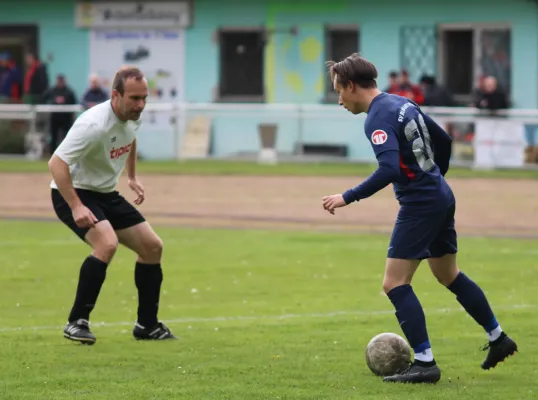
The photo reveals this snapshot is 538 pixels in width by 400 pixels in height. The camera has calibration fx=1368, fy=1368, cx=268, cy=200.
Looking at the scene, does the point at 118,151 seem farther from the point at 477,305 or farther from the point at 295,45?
the point at 295,45

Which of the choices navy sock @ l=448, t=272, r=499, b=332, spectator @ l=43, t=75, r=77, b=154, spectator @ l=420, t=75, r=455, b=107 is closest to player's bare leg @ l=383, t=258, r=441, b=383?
navy sock @ l=448, t=272, r=499, b=332

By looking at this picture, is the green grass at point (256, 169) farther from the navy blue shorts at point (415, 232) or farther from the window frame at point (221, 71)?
the navy blue shorts at point (415, 232)

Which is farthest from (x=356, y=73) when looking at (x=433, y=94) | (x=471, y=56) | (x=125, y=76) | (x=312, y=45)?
(x=312, y=45)

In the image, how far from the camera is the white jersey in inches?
358

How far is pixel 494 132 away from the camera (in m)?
27.6

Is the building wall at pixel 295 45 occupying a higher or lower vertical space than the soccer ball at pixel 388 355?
higher

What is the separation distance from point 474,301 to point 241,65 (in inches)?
1079

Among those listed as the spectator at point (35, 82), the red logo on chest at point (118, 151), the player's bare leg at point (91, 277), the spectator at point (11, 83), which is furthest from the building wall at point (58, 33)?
the player's bare leg at point (91, 277)

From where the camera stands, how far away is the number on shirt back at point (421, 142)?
772cm

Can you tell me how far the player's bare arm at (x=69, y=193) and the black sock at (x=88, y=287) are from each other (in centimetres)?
38

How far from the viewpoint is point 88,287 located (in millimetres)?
9281

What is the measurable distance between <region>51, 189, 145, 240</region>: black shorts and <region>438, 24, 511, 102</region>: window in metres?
24.1

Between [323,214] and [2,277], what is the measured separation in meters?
7.98

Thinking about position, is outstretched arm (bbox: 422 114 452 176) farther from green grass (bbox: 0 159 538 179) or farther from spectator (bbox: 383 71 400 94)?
spectator (bbox: 383 71 400 94)
